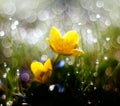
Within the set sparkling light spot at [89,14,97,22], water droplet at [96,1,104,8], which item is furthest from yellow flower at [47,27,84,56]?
water droplet at [96,1,104,8]

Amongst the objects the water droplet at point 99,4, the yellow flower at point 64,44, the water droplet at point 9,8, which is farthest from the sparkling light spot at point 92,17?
the yellow flower at point 64,44

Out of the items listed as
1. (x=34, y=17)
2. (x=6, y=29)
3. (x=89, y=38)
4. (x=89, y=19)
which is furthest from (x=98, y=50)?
(x=34, y=17)

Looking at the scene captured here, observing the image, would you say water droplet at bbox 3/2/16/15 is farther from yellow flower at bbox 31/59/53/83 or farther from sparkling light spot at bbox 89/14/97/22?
yellow flower at bbox 31/59/53/83

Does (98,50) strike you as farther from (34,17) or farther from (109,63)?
(34,17)

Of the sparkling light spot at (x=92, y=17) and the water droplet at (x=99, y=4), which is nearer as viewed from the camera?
the sparkling light spot at (x=92, y=17)

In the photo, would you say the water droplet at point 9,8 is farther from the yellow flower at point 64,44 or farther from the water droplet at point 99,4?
the yellow flower at point 64,44

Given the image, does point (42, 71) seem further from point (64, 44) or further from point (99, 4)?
point (99, 4)

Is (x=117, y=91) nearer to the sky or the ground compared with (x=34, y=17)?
nearer to the ground

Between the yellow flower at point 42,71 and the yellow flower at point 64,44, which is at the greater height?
the yellow flower at point 64,44
